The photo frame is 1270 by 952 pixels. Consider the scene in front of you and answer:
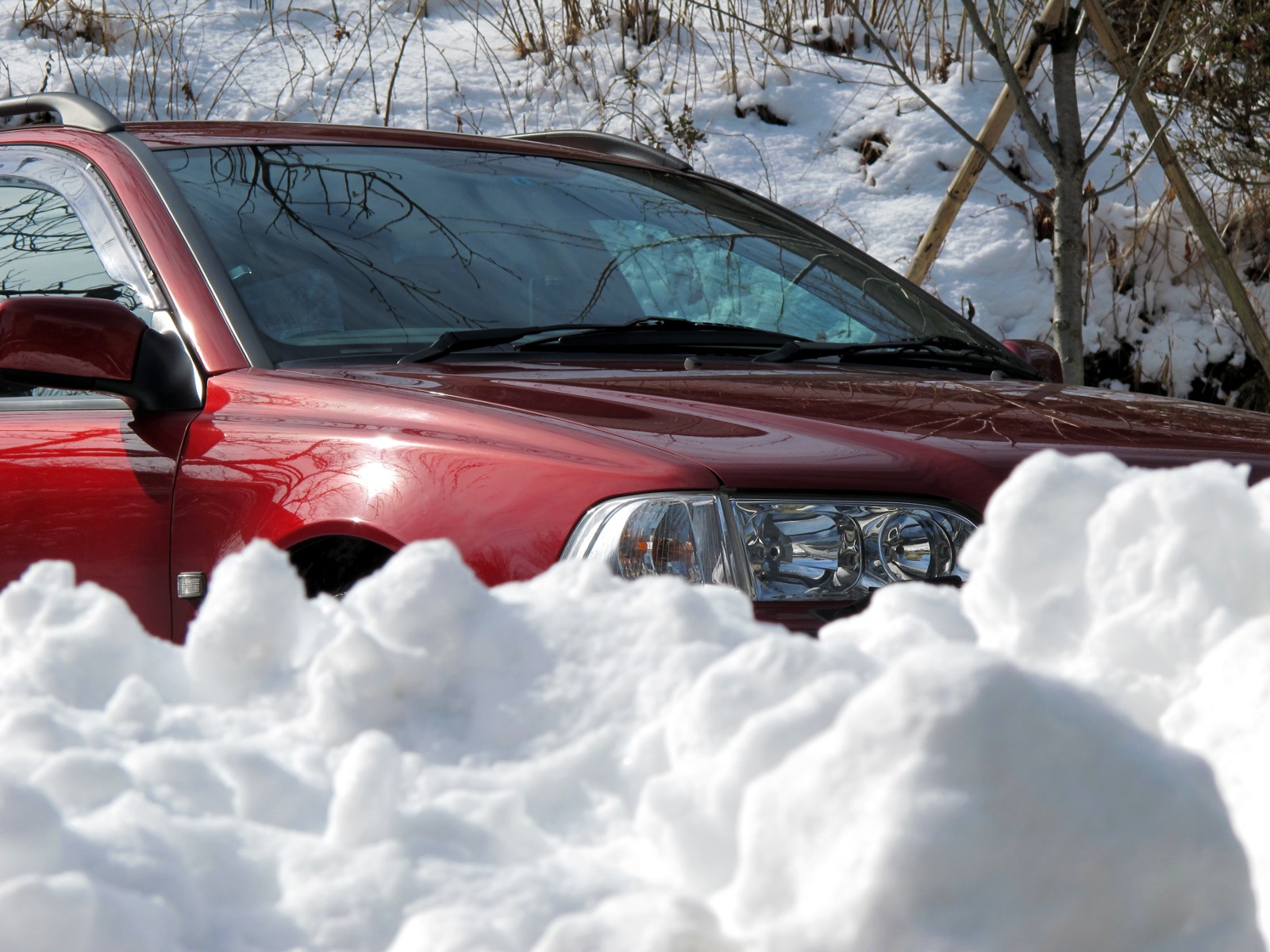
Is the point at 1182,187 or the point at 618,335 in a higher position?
the point at 1182,187

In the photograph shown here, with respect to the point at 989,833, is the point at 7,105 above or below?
above

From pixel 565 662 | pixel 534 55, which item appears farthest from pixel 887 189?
pixel 565 662

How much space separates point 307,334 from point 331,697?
65.6 inches

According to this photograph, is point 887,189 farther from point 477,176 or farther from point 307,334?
point 307,334

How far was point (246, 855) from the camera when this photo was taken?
0.75m

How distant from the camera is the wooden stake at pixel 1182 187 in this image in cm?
559

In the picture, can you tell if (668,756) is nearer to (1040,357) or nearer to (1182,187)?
(1040,357)

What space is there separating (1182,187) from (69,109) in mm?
A: 4799

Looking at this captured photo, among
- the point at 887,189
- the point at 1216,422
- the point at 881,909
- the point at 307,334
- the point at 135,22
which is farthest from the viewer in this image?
the point at 135,22

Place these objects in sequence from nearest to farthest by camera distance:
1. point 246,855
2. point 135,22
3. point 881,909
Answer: point 881,909
point 246,855
point 135,22

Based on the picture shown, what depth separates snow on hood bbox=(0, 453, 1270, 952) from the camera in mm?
638

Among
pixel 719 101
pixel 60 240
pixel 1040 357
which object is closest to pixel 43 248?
pixel 60 240

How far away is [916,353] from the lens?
2799 mm

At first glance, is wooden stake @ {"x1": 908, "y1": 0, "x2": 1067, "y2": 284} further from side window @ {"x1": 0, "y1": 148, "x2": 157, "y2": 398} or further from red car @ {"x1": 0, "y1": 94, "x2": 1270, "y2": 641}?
side window @ {"x1": 0, "y1": 148, "x2": 157, "y2": 398}
